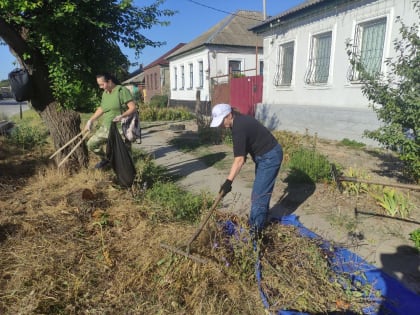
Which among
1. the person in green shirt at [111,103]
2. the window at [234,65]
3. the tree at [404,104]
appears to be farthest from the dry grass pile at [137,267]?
the window at [234,65]

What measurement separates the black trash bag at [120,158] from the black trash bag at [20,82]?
1620 mm

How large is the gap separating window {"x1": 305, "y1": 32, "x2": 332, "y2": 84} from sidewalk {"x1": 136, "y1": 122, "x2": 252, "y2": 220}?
5.10 metres

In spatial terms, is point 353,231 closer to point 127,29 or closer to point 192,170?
point 192,170

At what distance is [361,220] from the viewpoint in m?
3.99

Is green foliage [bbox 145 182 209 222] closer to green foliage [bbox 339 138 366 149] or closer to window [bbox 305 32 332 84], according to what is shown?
green foliage [bbox 339 138 366 149]

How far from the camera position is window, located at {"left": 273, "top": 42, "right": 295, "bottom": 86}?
1137 cm

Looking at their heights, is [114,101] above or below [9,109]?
above

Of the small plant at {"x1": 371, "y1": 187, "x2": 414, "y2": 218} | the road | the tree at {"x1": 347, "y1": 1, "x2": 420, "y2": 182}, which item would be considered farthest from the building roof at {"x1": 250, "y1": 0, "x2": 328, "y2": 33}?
the road

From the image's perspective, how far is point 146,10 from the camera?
210 inches

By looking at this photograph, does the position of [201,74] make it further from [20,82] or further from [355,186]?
[355,186]

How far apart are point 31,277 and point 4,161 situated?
157 inches

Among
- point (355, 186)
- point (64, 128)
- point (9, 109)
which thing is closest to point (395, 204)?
point (355, 186)

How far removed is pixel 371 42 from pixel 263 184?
6881 millimetres

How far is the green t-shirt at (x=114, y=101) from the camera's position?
4.43 metres
